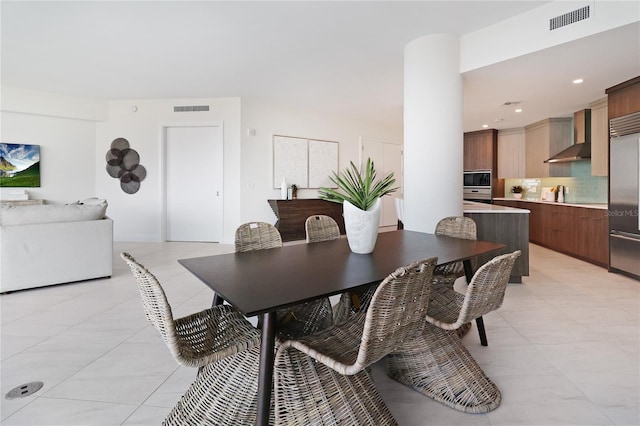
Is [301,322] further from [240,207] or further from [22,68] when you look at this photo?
[22,68]

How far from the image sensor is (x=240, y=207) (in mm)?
6180

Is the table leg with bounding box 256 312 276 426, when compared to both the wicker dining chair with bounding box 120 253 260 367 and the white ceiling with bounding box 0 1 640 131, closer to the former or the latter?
the wicker dining chair with bounding box 120 253 260 367

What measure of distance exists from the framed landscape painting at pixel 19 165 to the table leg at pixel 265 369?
6880mm

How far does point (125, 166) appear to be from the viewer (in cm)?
645

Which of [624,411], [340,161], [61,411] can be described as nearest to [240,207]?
[340,161]

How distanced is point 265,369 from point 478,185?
7.70 m

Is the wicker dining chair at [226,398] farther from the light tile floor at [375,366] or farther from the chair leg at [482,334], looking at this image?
the chair leg at [482,334]

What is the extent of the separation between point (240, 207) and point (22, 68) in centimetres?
363

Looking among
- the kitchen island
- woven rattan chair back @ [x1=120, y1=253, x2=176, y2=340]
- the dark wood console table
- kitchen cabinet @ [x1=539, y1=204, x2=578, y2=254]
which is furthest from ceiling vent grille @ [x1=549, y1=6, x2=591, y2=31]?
the dark wood console table

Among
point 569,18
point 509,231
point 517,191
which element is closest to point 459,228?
point 509,231

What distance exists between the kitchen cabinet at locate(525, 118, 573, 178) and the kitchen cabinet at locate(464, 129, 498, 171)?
878 millimetres

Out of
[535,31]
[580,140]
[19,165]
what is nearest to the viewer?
[535,31]

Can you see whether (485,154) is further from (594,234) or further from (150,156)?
(150,156)

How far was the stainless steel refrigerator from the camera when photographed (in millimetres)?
3834
